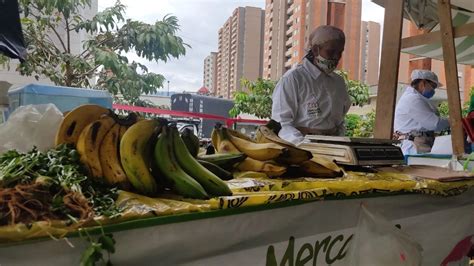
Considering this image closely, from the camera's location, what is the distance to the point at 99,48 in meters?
5.12

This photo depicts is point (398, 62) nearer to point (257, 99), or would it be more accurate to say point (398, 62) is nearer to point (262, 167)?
point (262, 167)

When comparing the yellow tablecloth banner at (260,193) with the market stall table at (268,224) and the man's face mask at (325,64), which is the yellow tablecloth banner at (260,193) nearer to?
the market stall table at (268,224)

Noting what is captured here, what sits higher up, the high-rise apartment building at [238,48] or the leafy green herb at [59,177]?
the high-rise apartment building at [238,48]

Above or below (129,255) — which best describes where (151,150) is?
above

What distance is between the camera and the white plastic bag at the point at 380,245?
1421 mm

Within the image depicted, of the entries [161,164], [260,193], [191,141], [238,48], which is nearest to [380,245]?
[260,193]

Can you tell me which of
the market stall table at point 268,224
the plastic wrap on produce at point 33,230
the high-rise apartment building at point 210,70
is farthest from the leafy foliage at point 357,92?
the high-rise apartment building at point 210,70

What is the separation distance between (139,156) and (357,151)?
1003 millimetres

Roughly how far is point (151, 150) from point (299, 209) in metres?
0.49

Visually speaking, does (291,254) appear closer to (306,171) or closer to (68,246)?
(306,171)

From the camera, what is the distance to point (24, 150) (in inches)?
42.8

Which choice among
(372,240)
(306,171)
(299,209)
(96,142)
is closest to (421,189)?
(372,240)

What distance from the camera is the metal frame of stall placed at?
8.45 feet

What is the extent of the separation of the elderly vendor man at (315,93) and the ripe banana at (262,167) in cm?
108
